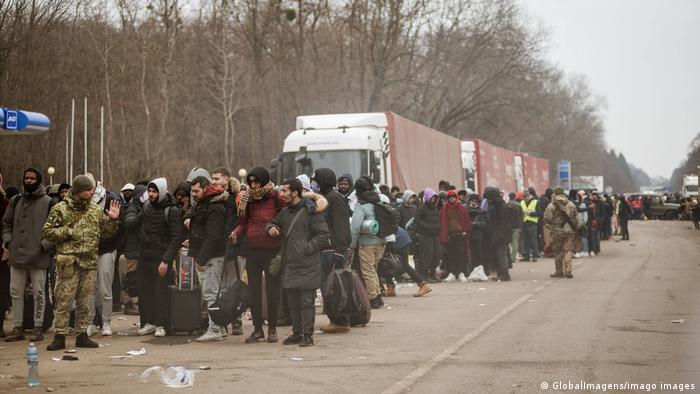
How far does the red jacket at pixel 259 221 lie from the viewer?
1202cm

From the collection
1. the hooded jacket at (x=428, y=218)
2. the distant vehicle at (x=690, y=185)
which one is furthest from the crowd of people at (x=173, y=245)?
the distant vehicle at (x=690, y=185)

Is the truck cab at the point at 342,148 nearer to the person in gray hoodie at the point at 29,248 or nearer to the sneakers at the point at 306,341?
the person in gray hoodie at the point at 29,248

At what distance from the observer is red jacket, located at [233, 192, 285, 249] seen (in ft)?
39.4

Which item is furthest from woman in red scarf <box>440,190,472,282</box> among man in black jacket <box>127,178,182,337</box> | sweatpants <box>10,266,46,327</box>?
sweatpants <box>10,266,46,327</box>

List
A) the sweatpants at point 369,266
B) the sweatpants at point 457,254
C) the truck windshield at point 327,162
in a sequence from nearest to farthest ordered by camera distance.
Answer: the sweatpants at point 369,266, the sweatpants at point 457,254, the truck windshield at point 327,162

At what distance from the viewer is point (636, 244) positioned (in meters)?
40.2

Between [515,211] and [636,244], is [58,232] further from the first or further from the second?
[636,244]

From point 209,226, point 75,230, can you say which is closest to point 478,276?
point 209,226

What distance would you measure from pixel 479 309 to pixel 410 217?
24.4ft

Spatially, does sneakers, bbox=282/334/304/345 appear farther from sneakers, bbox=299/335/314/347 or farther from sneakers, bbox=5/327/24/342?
sneakers, bbox=5/327/24/342

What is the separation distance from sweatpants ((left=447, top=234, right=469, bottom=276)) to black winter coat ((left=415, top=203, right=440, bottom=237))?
0.50 metres

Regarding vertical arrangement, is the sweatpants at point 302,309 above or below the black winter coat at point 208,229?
below

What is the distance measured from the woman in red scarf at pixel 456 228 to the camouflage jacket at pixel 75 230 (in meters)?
10.6

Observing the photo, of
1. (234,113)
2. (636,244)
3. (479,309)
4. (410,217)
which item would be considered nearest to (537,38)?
(234,113)
